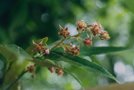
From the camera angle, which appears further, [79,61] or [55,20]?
[55,20]

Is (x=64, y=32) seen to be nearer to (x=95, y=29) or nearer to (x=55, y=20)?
(x=95, y=29)

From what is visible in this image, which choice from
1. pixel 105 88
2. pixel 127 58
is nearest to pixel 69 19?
pixel 127 58

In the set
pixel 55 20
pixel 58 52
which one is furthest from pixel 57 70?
pixel 55 20

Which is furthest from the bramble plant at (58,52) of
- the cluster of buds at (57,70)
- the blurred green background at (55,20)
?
the blurred green background at (55,20)

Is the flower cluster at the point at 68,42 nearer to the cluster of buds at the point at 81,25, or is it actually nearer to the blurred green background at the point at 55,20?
the cluster of buds at the point at 81,25

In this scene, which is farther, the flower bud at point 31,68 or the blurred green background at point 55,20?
the blurred green background at point 55,20
